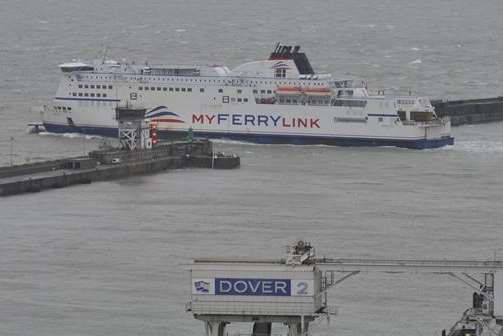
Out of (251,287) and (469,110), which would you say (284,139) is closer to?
(469,110)

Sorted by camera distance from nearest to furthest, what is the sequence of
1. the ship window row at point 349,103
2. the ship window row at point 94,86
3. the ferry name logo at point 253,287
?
the ferry name logo at point 253,287 < the ship window row at point 349,103 < the ship window row at point 94,86

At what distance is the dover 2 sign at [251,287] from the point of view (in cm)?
2708

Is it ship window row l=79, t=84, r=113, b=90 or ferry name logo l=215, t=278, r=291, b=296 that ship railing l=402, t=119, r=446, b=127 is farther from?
ferry name logo l=215, t=278, r=291, b=296

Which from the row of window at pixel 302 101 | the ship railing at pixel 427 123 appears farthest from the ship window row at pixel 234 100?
the ship railing at pixel 427 123

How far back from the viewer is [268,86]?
6769 centimetres

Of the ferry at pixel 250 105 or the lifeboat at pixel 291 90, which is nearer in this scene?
the ferry at pixel 250 105

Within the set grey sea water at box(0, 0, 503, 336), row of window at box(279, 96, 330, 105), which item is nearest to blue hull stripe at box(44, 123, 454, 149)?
grey sea water at box(0, 0, 503, 336)

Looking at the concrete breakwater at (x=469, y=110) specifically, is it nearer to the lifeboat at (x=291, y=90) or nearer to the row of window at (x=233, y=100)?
the lifeboat at (x=291, y=90)

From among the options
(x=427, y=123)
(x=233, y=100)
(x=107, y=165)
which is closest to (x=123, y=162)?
(x=107, y=165)

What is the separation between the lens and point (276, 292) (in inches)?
1068

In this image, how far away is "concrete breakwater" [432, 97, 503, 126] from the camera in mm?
71438

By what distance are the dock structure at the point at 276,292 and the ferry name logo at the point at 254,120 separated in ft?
126

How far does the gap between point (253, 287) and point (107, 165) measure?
28113 millimetres

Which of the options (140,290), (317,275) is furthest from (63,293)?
(317,275)
